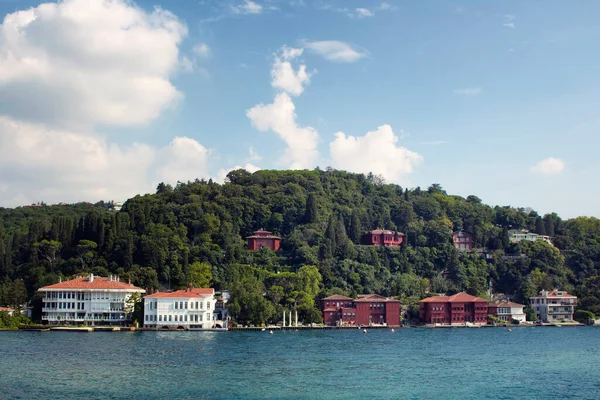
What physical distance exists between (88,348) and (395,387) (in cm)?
2809

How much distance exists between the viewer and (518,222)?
5517 inches

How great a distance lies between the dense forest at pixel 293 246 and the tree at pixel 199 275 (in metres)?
0.19

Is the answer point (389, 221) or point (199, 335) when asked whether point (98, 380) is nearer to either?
point (199, 335)

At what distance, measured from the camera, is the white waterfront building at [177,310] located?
78.5 meters

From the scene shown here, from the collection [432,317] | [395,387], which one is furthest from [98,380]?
[432,317]

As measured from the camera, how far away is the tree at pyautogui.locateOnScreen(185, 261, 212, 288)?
87000mm

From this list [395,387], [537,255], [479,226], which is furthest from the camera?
[479,226]

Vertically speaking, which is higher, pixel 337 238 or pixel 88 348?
pixel 337 238

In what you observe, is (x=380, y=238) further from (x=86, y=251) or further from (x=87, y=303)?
(x=87, y=303)

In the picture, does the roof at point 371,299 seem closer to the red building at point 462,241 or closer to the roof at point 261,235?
the roof at point 261,235

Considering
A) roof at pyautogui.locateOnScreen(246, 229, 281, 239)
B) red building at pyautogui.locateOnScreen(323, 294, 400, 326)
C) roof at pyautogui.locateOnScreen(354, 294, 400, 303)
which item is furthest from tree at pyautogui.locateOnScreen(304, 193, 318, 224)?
red building at pyautogui.locateOnScreen(323, 294, 400, 326)

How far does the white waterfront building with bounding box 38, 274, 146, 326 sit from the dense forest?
4.44 m

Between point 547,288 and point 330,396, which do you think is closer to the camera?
point 330,396

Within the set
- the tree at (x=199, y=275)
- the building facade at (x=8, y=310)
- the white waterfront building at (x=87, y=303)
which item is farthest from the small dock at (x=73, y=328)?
the tree at (x=199, y=275)
